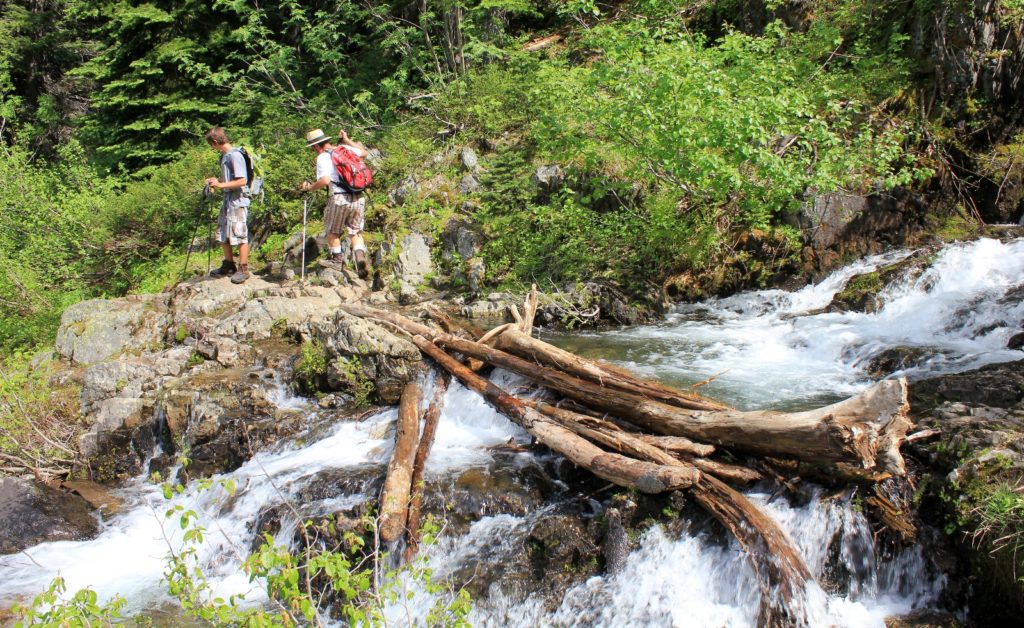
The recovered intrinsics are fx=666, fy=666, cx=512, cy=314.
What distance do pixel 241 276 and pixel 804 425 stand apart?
8.97 meters

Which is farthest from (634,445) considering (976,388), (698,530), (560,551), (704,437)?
(976,388)

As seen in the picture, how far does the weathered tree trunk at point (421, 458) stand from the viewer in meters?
5.38

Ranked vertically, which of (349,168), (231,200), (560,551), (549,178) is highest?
(349,168)

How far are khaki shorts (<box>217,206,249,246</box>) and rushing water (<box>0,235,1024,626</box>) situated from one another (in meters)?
3.43

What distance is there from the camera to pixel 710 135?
9203 mm

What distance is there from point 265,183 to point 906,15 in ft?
44.2

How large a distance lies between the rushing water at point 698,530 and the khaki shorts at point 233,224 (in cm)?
343

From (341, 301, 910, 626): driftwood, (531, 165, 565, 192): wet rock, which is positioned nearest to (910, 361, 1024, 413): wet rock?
(341, 301, 910, 626): driftwood

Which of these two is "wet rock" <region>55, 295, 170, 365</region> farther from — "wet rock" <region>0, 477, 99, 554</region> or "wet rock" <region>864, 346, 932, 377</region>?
"wet rock" <region>864, 346, 932, 377</region>

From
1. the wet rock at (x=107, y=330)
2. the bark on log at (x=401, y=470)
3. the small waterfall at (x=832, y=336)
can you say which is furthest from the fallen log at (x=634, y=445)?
the wet rock at (x=107, y=330)

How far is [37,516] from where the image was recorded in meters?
6.45

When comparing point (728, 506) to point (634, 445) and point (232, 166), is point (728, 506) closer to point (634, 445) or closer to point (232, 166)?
point (634, 445)

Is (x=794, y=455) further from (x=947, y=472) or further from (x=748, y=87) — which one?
(x=748, y=87)

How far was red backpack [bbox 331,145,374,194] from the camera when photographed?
412 inches
